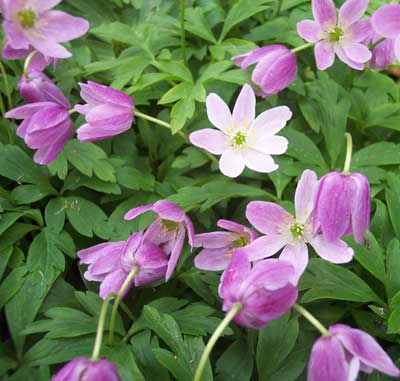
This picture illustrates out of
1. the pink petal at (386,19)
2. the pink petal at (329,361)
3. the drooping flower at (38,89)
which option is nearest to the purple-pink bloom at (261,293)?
the pink petal at (329,361)

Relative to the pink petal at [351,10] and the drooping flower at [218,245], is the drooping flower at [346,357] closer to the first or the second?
the drooping flower at [218,245]

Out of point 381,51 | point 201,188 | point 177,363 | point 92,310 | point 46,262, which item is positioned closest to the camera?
point 177,363

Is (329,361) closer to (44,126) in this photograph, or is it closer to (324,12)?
(44,126)

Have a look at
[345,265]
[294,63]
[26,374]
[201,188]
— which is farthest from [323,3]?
[26,374]

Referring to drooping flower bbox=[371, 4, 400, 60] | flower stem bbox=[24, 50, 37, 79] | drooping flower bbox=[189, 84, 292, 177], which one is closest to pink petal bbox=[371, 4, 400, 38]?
drooping flower bbox=[371, 4, 400, 60]

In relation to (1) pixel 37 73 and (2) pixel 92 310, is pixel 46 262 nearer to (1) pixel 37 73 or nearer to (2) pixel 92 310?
(2) pixel 92 310

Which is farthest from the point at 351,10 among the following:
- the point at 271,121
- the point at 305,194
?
the point at 305,194

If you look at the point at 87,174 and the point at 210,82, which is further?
the point at 210,82

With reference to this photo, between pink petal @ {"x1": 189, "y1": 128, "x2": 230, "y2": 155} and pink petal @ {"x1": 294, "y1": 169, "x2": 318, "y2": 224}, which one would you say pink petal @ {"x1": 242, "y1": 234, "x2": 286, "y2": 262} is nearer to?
pink petal @ {"x1": 294, "y1": 169, "x2": 318, "y2": 224}
